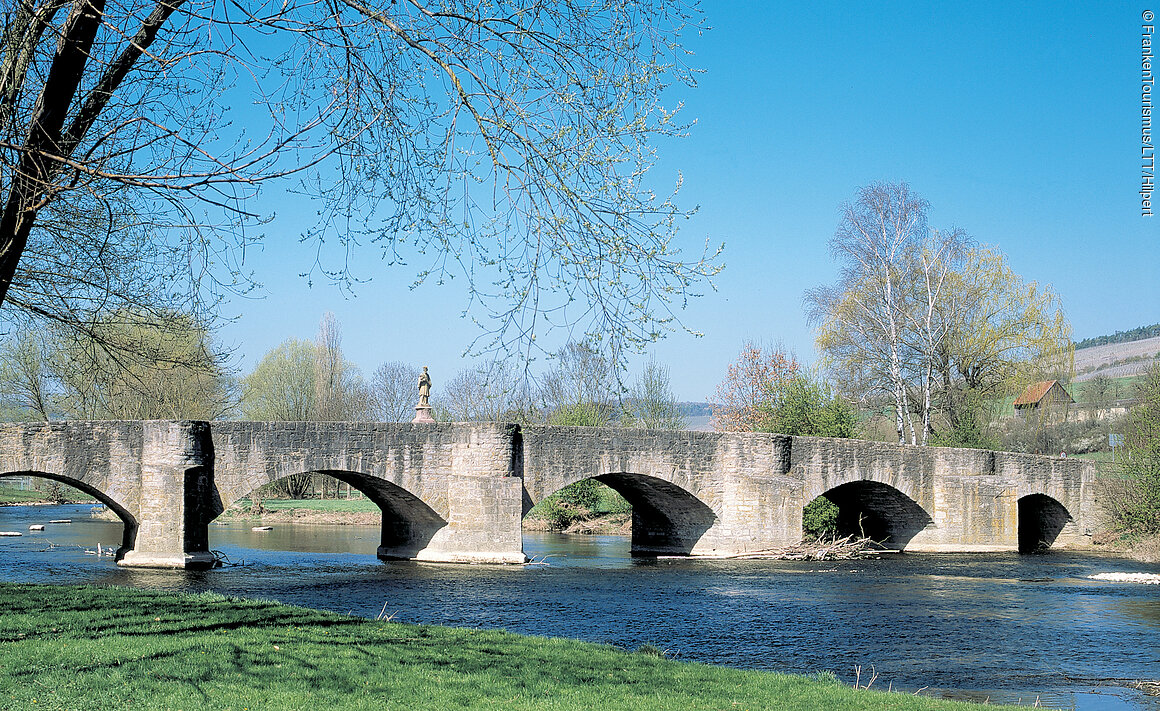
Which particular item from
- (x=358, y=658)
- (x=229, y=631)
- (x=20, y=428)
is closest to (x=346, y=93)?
(x=358, y=658)

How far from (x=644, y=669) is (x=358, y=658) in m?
2.48

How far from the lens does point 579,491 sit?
36.2m

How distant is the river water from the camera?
1162 centimetres

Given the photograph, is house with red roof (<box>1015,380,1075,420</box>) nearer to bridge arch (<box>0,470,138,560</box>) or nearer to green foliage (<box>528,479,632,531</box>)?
green foliage (<box>528,479,632,531</box>)

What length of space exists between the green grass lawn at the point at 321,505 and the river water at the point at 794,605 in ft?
49.5

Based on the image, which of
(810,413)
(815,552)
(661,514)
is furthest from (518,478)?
(810,413)

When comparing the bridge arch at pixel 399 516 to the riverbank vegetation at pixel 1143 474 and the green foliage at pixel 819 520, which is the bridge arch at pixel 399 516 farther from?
the riverbank vegetation at pixel 1143 474

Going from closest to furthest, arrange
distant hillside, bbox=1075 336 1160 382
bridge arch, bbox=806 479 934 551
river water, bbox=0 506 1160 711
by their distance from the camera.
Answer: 1. river water, bbox=0 506 1160 711
2. bridge arch, bbox=806 479 934 551
3. distant hillside, bbox=1075 336 1160 382

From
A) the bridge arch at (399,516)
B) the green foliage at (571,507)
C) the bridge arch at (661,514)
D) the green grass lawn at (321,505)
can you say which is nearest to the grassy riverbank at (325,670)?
the bridge arch at (399,516)

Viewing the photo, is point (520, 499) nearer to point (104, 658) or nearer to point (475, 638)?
point (475, 638)

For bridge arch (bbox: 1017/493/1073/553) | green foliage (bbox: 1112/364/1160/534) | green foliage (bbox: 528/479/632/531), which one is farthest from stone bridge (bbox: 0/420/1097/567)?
green foliage (bbox: 528/479/632/531)

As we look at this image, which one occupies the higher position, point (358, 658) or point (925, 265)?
point (925, 265)

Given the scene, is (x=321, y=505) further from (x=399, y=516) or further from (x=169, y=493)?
(x=169, y=493)

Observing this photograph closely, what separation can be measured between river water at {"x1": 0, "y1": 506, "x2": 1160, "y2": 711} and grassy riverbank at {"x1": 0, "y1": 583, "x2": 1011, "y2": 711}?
95.7 inches
